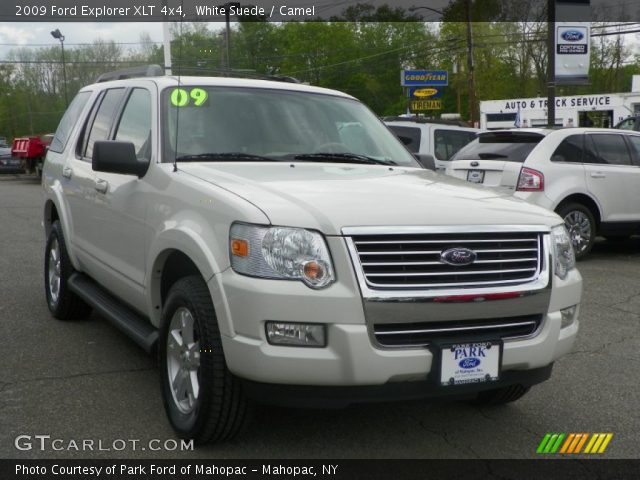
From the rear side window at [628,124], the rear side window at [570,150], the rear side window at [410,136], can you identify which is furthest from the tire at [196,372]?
the rear side window at [628,124]

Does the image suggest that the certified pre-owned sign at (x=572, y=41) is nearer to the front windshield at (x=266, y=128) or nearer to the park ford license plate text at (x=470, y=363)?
the front windshield at (x=266, y=128)

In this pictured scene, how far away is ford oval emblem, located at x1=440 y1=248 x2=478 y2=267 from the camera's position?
3328 mm

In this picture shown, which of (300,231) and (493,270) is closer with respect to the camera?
(300,231)

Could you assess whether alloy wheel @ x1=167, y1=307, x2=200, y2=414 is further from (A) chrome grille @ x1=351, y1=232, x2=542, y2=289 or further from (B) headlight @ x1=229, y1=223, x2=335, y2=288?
(A) chrome grille @ x1=351, y1=232, x2=542, y2=289

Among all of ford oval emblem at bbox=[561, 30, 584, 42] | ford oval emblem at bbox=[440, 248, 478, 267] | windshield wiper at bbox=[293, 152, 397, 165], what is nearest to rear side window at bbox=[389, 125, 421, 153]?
ford oval emblem at bbox=[561, 30, 584, 42]

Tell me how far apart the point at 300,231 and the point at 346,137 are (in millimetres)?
1873

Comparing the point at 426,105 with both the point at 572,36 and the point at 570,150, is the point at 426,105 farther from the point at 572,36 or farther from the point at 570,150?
the point at 570,150

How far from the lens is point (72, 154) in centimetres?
596

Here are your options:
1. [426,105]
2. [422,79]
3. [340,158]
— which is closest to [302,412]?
[340,158]

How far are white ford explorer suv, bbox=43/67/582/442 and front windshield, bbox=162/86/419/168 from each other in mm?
19

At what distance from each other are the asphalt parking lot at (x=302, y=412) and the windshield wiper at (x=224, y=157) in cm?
139

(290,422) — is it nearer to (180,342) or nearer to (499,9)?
(180,342)

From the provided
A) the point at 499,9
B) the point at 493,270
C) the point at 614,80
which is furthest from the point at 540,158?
the point at 614,80

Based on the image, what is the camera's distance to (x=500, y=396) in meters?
4.25
